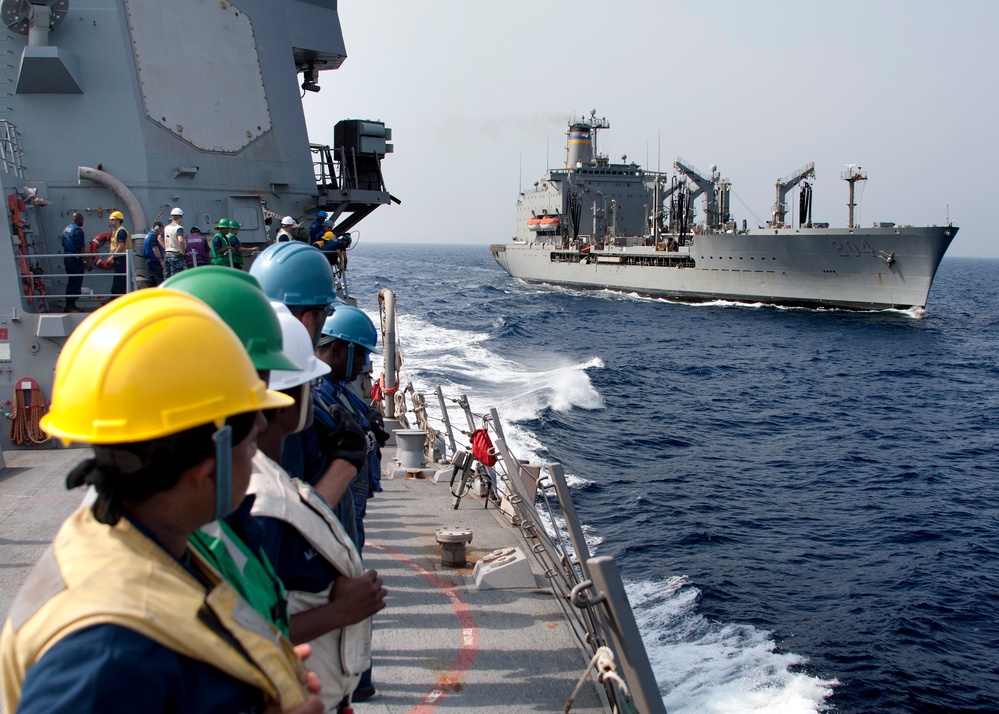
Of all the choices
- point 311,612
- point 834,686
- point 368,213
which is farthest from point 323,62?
point 311,612

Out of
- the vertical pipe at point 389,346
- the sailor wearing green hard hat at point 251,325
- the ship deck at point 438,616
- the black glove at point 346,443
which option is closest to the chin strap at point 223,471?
the sailor wearing green hard hat at point 251,325

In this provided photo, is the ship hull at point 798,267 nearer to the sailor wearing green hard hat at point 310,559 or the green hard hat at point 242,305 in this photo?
the sailor wearing green hard hat at point 310,559

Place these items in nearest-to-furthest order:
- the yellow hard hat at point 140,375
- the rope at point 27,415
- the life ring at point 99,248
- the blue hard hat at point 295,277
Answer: the yellow hard hat at point 140,375 < the blue hard hat at point 295,277 < the rope at point 27,415 < the life ring at point 99,248

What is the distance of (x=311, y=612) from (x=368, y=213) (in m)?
12.8

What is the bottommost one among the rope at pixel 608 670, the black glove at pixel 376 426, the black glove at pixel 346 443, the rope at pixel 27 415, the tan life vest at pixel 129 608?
the rope at pixel 608 670

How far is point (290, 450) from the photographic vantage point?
2.53 metres

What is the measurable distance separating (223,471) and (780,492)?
14.0 metres

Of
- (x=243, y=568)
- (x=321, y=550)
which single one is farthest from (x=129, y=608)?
(x=321, y=550)

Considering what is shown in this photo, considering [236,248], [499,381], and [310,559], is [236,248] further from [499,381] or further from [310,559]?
[499,381]

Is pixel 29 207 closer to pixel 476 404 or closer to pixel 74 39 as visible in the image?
pixel 74 39

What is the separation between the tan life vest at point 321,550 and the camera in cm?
186

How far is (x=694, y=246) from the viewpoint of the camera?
47.4 metres

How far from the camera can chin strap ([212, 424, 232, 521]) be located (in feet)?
4.14

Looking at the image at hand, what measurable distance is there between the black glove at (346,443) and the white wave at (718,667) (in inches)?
211
